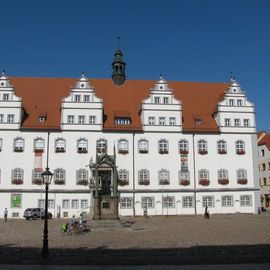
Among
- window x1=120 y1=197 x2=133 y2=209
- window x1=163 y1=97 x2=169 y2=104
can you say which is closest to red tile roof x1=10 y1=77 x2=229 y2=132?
window x1=163 y1=97 x2=169 y2=104

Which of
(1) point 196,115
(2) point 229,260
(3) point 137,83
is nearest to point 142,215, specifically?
(1) point 196,115

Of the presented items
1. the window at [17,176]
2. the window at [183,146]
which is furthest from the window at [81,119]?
the window at [183,146]

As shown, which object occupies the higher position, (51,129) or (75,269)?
(51,129)

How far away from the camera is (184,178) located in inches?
1766

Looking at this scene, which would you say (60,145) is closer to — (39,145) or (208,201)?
(39,145)

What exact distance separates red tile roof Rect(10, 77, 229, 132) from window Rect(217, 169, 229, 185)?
4.55m

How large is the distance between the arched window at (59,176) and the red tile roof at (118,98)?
460cm

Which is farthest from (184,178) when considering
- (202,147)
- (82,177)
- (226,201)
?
(82,177)

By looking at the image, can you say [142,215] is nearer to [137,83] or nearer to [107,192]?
[107,192]

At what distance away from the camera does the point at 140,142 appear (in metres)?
45.0

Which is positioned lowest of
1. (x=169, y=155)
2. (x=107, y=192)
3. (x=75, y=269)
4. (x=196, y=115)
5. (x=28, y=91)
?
(x=75, y=269)

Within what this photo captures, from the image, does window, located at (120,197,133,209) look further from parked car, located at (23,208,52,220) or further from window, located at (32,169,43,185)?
window, located at (32,169,43,185)

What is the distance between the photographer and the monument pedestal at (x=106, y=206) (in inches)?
1378

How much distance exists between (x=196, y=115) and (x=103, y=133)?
1087 centimetres
